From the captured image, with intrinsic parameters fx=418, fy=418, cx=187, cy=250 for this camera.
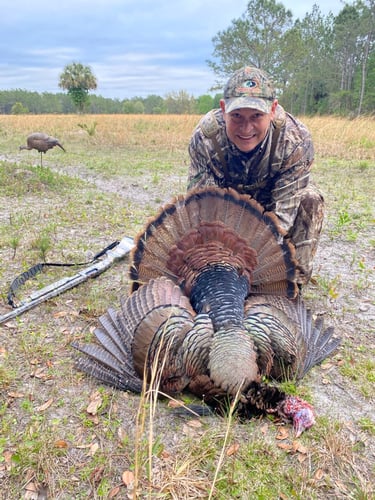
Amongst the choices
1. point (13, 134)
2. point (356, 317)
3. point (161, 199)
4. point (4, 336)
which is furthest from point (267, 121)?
point (13, 134)

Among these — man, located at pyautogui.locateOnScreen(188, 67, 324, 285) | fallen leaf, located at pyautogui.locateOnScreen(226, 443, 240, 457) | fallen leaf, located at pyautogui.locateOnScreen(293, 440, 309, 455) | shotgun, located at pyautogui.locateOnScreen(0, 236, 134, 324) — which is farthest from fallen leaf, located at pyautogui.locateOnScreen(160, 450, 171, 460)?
man, located at pyautogui.locateOnScreen(188, 67, 324, 285)

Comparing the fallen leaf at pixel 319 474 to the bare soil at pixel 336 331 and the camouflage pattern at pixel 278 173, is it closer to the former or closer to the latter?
the bare soil at pixel 336 331

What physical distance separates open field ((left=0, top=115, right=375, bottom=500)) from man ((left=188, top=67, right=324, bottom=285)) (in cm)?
65

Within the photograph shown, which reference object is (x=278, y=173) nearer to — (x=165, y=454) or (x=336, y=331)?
(x=336, y=331)

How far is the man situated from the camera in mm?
2961

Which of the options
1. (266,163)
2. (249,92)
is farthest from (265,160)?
(249,92)

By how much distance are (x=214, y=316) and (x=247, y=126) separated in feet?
4.73

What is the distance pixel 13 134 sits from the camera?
1537cm

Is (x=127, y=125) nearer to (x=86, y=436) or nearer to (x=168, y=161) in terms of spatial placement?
(x=168, y=161)

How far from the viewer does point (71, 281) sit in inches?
135

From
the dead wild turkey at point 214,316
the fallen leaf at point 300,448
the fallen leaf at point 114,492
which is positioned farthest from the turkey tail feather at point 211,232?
the fallen leaf at point 114,492

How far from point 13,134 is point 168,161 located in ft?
27.6

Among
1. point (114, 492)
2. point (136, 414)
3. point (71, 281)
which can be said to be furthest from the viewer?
point (71, 281)

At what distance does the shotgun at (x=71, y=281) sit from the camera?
3035mm
